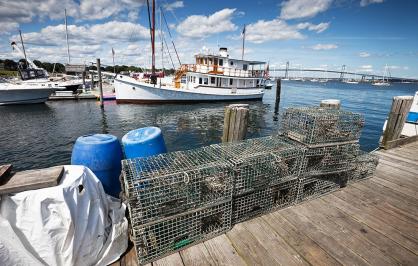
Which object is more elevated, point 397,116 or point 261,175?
point 397,116

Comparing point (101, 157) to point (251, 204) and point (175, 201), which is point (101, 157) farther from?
point (251, 204)

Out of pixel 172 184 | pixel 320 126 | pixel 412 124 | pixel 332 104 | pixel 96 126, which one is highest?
pixel 332 104

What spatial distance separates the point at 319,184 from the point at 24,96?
2756 cm

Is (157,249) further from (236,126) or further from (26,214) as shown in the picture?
(236,126)

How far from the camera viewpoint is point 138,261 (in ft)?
7.30

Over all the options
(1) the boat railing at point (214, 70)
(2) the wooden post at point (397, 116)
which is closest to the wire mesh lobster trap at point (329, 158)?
(2) the wooden post at point (397, 116)

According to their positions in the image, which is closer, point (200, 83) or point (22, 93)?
point (22, 93)

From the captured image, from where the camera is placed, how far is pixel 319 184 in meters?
3.56

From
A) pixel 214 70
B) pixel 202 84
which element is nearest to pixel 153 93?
pixel 202 84

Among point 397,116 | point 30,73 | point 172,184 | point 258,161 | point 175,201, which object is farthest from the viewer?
point 30,73

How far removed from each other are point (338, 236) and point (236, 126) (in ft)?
Result: 7.87

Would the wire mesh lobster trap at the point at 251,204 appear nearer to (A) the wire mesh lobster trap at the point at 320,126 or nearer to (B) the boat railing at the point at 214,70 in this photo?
(A) the wire mesh lobster trap at the point at 320,126

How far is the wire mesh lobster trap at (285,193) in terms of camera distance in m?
3.11

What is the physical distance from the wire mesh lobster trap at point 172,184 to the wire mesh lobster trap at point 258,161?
0.20 m
